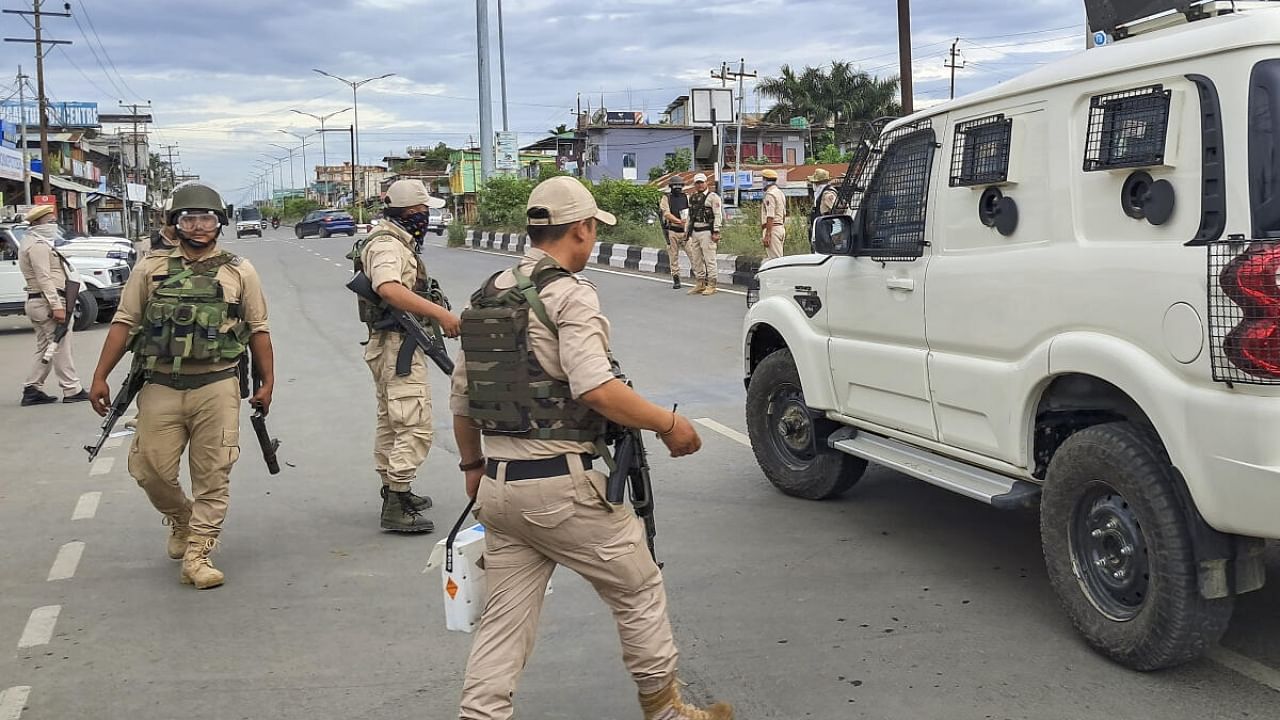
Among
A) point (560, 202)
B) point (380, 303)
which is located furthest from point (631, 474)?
point (380, 303)

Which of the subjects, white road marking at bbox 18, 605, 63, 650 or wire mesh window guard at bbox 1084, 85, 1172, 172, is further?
white road marking at bbox 18, 605, 63, 650

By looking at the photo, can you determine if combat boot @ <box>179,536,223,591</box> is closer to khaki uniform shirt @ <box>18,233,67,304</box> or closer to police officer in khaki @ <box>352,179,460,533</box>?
police officer in khaki @ <box>352,179,460,533</box>

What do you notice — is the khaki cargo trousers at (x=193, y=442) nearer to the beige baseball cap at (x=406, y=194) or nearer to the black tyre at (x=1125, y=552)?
the beige baseball cap at (x=406, y=194)

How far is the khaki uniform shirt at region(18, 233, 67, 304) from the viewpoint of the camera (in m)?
10.9

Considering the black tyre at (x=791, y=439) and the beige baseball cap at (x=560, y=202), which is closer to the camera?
the beige baseball cap at (x=560, y=202)

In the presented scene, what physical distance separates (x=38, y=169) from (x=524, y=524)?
60757 mm

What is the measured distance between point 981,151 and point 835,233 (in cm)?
99

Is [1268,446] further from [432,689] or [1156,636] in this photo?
[432,689]

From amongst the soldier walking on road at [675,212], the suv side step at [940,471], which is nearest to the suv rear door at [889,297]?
the suv side step at [940,471]

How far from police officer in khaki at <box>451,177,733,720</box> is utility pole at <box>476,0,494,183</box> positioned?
4072cm

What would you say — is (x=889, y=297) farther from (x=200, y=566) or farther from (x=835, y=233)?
(x=200, y=566)

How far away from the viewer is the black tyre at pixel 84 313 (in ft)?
57.5

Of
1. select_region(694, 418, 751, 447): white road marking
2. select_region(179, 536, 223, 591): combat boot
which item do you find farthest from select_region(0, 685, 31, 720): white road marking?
select_region(694, 418, 751, 447): white road marking

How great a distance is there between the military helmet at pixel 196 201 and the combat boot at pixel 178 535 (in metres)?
1.43
